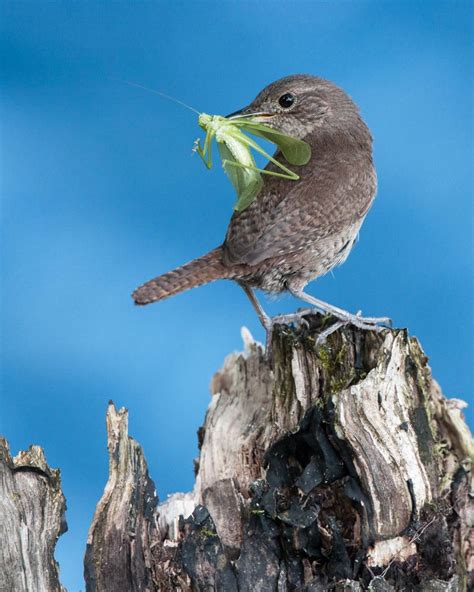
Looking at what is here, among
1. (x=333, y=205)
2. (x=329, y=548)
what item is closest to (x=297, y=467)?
(x=329, y=548)

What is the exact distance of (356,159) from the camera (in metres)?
5.47

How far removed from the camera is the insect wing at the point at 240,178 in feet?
16.7

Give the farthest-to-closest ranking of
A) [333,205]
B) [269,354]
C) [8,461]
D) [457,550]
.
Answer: [269,354], [333,205], [457,550], [8,461]

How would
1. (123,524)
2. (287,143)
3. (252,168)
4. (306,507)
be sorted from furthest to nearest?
(287,143) < (252,168) < (306,507) < (123,524)

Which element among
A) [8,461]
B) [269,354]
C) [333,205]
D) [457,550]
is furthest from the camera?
[269,354]

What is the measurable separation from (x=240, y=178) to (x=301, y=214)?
0.44 m

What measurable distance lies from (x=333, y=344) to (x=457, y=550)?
140 cm

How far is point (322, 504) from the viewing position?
15.5 ft

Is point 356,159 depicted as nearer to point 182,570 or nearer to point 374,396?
point 374,396

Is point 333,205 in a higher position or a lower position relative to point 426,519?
higher

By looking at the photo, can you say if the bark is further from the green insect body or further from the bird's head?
the bird's head

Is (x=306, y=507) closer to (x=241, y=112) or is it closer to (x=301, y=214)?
(x=301, y=214)

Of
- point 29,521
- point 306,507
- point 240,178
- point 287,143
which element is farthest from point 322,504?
point 287,143

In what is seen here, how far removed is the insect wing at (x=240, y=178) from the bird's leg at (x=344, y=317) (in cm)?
68
